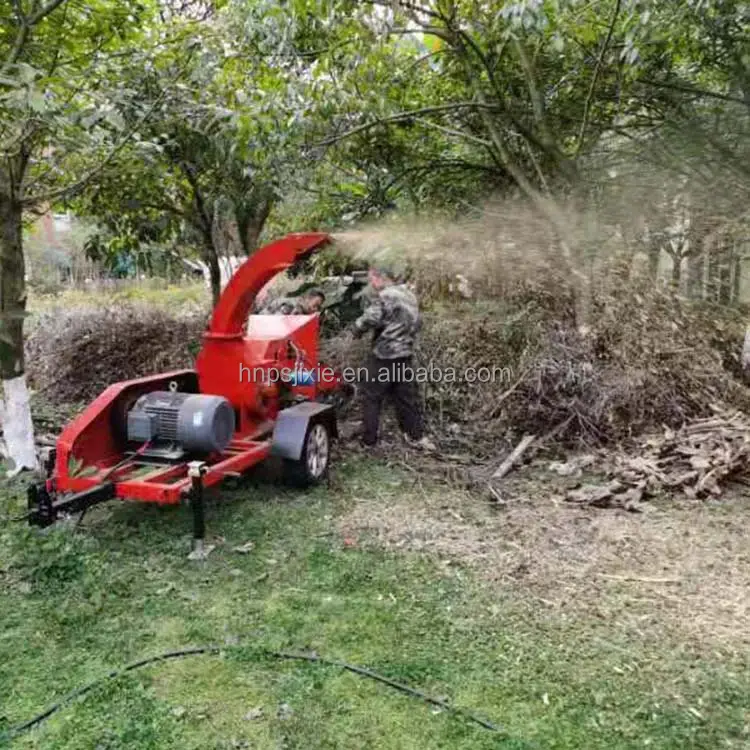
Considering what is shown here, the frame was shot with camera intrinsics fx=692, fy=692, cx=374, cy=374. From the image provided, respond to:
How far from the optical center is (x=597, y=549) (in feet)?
13.9

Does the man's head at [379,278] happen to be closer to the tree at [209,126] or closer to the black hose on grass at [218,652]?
the tree at [209,126]

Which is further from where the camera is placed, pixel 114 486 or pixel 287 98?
pixel 287 98

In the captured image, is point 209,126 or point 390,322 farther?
point 390,322

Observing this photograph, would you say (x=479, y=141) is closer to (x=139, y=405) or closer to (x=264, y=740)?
(x=139, y=405)

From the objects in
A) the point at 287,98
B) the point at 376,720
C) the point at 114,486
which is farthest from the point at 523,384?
the point at 376,720

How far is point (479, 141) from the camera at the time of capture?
21.2 feet

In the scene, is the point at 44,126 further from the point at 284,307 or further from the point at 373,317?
the point at 284,307

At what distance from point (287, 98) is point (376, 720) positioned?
4.23 m

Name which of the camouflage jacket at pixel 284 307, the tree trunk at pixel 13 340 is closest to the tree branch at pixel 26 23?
the tree trunk at pixel 13 340

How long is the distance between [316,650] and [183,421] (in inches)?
74.0

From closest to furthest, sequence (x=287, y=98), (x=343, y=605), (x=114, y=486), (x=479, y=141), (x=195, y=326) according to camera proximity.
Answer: (x=343, y=605) < (x=114, y=486) < (x=287, y=98) < (x=479, y=141) < (x=195, y=326)

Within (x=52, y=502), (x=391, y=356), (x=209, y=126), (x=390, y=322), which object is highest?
(x=209, y=126)

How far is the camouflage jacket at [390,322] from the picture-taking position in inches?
247

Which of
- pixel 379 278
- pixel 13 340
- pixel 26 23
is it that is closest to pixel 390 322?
pixel 379 278
